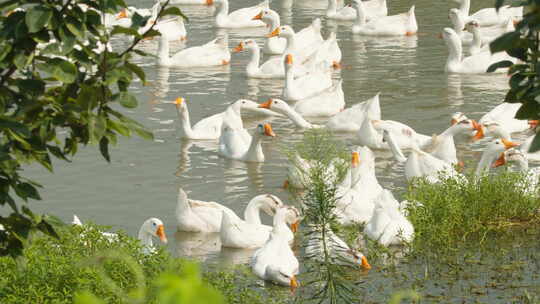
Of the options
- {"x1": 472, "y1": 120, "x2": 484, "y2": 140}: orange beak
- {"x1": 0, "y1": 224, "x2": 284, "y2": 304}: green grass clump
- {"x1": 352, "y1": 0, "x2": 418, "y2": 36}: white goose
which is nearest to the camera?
{"x1": 0, "y1": 224, "x2": 284, "y2": 304}: green grass clump

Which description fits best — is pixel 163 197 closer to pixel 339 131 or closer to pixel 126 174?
pixel 126 174

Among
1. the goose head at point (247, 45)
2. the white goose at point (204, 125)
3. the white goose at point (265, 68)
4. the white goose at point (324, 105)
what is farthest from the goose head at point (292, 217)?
the goose head at point (247, 45)

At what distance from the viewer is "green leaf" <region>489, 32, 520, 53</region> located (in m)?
2.56

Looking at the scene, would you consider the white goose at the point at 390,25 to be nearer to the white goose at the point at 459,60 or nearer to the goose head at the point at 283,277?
the white goose at the point at 459,60

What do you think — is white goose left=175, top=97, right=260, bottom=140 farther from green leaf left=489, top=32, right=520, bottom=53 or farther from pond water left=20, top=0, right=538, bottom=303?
green leaf left=489, top=32, right=520, bottom=53

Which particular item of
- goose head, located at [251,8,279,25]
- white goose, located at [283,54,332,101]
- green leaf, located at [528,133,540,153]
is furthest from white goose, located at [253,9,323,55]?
green leaf, located at [528,133,540,153]

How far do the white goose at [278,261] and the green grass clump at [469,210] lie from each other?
111cm

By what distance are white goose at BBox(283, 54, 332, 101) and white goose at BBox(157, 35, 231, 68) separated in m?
2.55

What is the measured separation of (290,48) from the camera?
1820cm

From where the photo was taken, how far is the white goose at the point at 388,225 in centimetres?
861

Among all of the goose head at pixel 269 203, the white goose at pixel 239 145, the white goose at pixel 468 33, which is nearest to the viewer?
the goose head at pixel 269 203

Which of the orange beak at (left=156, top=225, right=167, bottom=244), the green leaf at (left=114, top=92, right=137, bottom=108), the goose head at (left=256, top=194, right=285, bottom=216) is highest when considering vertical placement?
the green leaf at (left=114, top=92, right=137, bottom=108)

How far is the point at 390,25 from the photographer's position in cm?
2123

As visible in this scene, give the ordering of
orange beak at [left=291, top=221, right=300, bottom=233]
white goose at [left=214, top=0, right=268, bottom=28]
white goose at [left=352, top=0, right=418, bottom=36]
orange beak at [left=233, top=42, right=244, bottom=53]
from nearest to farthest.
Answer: orange beak at [left=291, top=221, right=300, bottom=233] < orange beak at [left=233, top=42, right=244, bottom=53] < white goose at [left=352, top=0, right=418, bottom=36] < white goose at [left=214, top=0, right=268, bottom=28]
